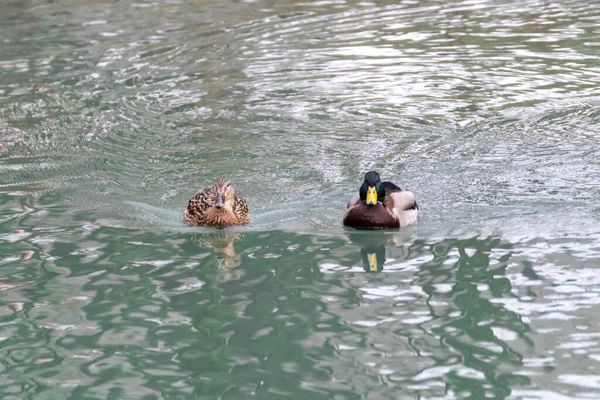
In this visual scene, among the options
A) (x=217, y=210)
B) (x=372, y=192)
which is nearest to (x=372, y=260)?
(x=372, y=192)

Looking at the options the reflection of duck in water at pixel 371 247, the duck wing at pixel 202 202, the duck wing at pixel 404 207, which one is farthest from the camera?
the duck wing at pixel 202 202

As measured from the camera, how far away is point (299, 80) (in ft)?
55.0

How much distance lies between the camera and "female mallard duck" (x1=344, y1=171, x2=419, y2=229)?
33.2 ft

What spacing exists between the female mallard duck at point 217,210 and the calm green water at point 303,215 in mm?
131

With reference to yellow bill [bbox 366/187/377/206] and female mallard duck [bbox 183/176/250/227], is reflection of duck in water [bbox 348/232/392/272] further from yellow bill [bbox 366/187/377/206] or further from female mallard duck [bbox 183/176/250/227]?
female mallard duck [bbox 183/176/250/227]

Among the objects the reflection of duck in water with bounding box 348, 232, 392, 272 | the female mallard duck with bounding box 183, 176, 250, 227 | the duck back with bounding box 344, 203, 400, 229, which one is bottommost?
the reflection of duck in water with bounding box 348, 232, 392, 272

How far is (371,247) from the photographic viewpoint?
31.8 feet

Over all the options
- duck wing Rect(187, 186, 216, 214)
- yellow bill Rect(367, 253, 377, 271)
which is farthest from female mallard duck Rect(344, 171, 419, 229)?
duck wing Rect(187, 186, 216, 214)

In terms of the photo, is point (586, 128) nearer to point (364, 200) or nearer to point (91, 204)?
point (364, 200)

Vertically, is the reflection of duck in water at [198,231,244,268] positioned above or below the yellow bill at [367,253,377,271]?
above

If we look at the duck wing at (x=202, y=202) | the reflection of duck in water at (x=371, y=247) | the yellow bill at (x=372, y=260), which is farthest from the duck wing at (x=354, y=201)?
the duck wing at (x=202, y=202)

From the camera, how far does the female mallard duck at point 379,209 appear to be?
10.1 m

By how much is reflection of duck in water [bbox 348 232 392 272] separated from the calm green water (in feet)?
0.13

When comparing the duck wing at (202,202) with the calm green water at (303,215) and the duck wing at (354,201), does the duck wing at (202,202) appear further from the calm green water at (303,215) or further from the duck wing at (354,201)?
the duck wing at (354,201)
